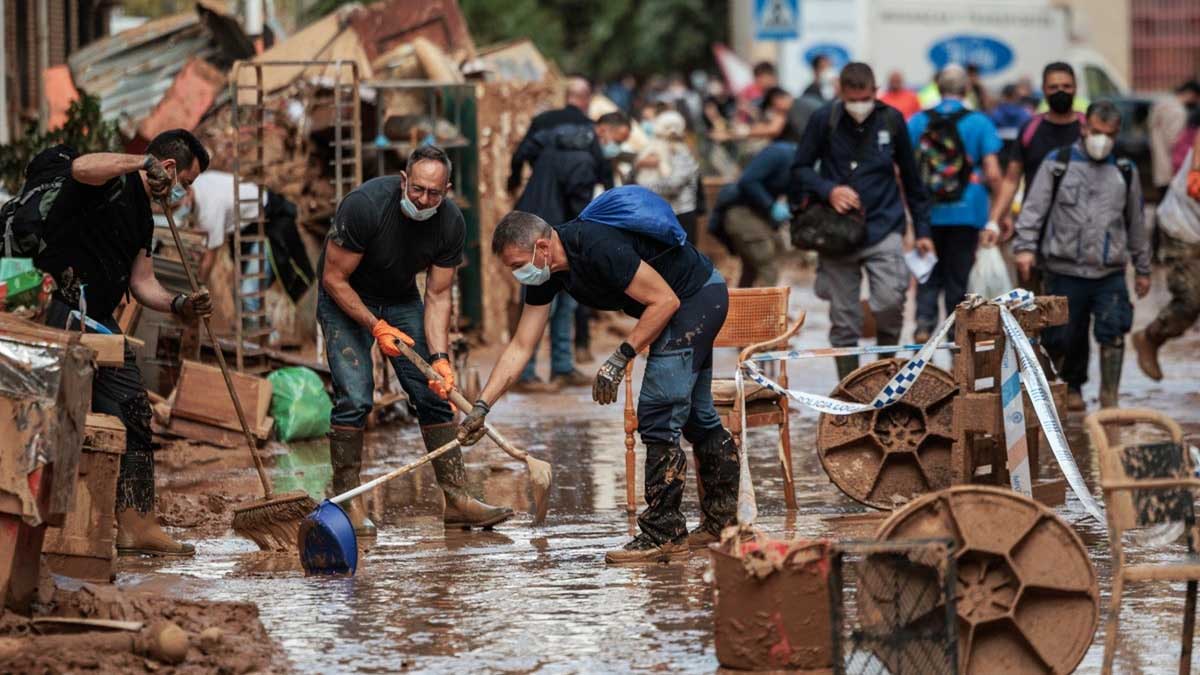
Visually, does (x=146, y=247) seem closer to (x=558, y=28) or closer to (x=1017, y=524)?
(x=1017, y=524)

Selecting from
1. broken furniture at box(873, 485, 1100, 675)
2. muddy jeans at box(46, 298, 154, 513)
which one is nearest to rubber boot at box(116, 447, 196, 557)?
muddy jeans at box(46, 298, 154, 513)

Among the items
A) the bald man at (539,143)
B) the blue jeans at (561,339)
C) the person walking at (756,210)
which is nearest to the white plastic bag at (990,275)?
the bald man at (539,143)

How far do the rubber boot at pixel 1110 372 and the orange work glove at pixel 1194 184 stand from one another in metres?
1.00

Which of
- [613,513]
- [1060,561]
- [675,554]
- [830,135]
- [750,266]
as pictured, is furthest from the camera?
[750,266]

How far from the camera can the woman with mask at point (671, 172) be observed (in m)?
16.5

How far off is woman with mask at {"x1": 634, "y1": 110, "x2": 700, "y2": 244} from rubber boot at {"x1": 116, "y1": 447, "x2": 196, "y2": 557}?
25.8ft

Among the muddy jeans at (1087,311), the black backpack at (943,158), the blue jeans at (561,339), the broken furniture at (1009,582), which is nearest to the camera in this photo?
the broken furniture at (1009,582)

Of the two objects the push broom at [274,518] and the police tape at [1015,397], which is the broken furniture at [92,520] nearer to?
the push broom at [274,518]

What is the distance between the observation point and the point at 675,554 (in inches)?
→ 332

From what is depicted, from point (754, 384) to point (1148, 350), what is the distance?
16.5 feet

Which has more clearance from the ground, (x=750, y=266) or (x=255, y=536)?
(x=750, y=266)

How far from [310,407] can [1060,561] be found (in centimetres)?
663

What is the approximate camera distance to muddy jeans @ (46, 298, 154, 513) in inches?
338

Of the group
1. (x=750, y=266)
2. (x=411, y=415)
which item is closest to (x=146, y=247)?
(x=411, y=415)
